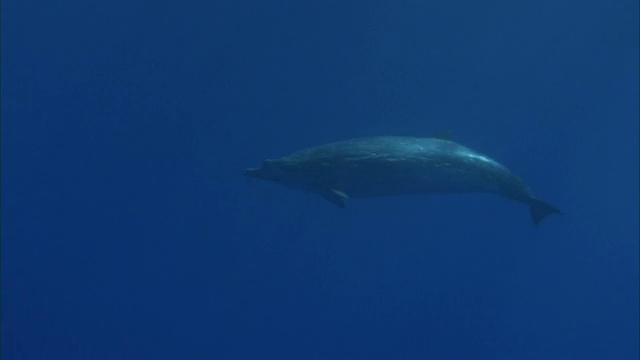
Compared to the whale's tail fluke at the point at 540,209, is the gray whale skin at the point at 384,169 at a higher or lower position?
higher

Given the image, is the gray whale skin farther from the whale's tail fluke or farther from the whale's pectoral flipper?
the whale's tail fluke

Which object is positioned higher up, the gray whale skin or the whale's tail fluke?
the gray whale skin

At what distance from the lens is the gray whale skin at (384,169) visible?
8.88 m

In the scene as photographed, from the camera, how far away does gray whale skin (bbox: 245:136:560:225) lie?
888cm

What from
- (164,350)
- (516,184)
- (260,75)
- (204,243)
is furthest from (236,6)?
(516,184)

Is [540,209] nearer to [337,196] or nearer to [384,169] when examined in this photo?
[384,169]

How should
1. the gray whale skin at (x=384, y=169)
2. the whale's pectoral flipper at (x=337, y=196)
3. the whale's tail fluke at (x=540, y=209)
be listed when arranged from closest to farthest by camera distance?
the gray whale skin at (x=384, y=169) < the whale's pectoral flipper at (x=337, y=196) < the whale's tail fluke at (x=540, y=209)

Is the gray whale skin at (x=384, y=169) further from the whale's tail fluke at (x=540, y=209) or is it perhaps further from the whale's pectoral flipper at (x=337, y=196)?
the whale's tail fluke at (x=540, y=209)

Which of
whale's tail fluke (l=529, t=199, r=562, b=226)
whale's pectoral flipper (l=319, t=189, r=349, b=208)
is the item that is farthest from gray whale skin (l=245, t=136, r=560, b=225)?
whale's tail fluke (l=529, t=199, r=562, b=226)

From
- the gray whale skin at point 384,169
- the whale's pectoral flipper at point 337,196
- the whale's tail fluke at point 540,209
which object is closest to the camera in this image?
the gray whale skin at point 384,169

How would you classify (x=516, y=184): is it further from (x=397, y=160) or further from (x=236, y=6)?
(x=236, y=6)

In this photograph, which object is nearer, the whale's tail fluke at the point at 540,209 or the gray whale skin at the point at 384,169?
the gray whale skin at the point at 384,169

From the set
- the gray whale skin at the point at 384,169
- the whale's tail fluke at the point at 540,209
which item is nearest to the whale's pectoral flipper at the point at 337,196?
the gray whale skin at the point at 384,169

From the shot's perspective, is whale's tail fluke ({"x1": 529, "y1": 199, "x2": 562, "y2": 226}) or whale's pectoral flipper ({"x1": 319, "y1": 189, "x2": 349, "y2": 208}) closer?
whale's pectoral flipper ({"x1": 319, "y1": 189, "x2": 349, "y2": 208})
